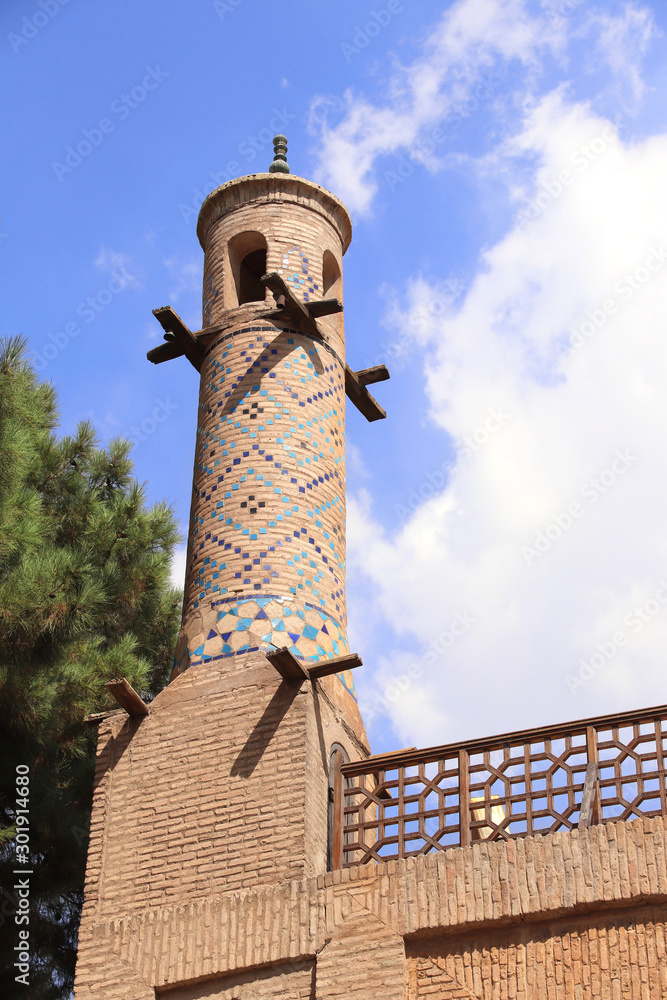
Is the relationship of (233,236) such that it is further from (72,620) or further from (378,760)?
(378,760)

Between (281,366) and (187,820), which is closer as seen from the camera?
(187,820)

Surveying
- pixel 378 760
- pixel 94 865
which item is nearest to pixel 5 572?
pixel 94 865

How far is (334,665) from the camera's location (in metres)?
7.45

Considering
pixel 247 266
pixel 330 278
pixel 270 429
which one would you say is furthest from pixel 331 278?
pixel 270 429

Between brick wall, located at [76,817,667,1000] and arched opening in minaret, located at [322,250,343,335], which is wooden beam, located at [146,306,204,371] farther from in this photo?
brick wall, located at [76,817,667,1000]

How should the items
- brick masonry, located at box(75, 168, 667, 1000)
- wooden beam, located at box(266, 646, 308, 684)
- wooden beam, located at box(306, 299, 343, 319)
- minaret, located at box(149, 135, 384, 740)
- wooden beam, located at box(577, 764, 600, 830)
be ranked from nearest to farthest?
brick masonry, located at box(75, 168, 667, 1000) < wooden beam, located at box(577, 764, 600, 830) < wooden beam, located at box(266, 646, 308, 684) < minaret, located at box(149, 135, 384, 740) < wooden beam, located at box(306, 299, 343, 319)

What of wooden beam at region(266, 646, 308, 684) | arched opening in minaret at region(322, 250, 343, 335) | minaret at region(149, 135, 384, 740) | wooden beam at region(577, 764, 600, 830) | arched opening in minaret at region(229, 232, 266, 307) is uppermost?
arched opening in minaret at region(229, 232, 266, 307)

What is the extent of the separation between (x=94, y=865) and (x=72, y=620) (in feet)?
8.21

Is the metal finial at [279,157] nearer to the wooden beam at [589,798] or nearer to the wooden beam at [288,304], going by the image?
the wooden beam at [288,304]

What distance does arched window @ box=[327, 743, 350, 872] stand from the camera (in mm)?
7188

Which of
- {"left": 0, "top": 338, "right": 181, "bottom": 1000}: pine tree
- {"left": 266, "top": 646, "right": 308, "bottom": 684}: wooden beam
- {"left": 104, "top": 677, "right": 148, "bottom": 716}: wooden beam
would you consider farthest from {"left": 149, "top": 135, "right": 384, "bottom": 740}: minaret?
{"left": 0, "top": 338, "right": 181, "bottom": 1000}: pine tree

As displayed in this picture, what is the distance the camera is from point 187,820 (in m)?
7.35

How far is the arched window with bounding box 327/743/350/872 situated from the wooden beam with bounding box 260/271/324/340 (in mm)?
2897

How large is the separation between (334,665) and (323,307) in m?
2.67
